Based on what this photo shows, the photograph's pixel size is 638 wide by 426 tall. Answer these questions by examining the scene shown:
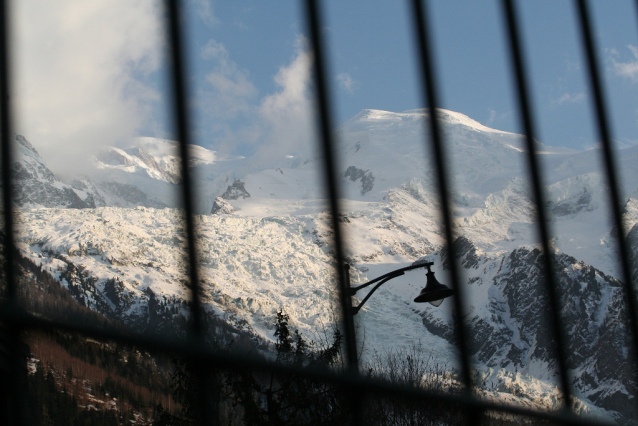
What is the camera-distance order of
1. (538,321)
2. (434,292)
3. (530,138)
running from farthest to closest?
(538,321) → (434,292) → (530,138)

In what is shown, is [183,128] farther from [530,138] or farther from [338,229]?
[530,138]

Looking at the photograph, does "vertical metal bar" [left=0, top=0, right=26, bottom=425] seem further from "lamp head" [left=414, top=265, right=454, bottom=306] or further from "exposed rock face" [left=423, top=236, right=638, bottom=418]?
"exposed rock face" [left=423, top=236, right=638, bottom=418]

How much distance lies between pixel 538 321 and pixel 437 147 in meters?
187

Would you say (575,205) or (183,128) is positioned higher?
(575,205)

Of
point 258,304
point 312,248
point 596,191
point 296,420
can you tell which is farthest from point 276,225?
point 296,420

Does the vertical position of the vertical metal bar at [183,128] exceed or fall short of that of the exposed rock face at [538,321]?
it exceeds it

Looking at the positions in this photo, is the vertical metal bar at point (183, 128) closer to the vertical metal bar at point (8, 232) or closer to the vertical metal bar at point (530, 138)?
the vertical metal bar at point (8, 232)

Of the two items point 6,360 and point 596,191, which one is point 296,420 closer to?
point 6,360

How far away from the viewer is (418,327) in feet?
525

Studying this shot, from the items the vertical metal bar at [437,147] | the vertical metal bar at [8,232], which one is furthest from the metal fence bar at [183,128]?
the vertical metal bar at [437,147]

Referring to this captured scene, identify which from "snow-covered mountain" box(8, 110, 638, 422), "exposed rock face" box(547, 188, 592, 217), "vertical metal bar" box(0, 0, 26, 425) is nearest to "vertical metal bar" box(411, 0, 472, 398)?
"vertical metal bar" box(0, 0, 26, 425)

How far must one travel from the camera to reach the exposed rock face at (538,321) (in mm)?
143375

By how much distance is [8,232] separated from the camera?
166 centimetres

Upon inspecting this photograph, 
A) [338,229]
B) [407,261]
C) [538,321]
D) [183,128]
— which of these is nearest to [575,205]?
[538,321]
